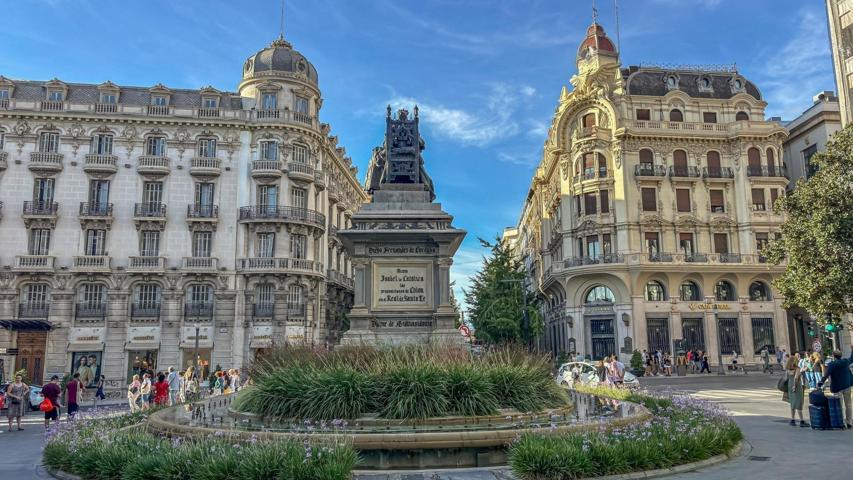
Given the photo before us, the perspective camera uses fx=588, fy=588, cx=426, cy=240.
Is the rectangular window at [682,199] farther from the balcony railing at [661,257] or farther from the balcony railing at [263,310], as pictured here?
the balcony railing at [263,310]

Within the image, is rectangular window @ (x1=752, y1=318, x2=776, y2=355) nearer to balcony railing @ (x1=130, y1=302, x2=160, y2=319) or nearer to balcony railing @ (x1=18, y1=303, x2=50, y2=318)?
balcony railing @ (x1=130, y1=302, x2=160, y2=319)

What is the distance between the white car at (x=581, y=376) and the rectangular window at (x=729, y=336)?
22368 millimetres

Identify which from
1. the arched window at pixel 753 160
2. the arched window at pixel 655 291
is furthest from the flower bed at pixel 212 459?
the arched window at pixel 753 160

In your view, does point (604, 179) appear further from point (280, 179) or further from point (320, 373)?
point (320, 373)

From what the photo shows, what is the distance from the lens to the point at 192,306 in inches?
1677

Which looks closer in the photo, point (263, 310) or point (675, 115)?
Answer: point (263, 310)

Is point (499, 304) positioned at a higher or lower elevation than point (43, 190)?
lower

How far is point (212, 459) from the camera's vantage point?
7.23m

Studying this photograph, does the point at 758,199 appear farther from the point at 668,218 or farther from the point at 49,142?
the point at 49,142

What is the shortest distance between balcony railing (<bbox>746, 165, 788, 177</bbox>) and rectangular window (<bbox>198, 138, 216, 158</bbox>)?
4098 cm

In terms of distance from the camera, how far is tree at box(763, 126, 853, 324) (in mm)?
21375

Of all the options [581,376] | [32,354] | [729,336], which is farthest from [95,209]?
[729,336]

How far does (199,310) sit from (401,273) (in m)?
32.1

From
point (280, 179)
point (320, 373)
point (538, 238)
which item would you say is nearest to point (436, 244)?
point (320, 373)
